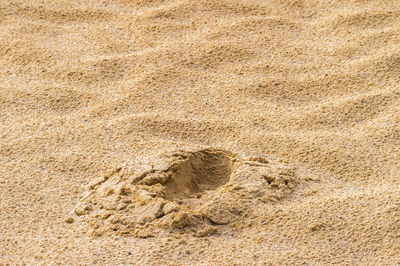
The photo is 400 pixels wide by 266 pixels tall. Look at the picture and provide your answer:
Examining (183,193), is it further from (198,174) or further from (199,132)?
(199,132)

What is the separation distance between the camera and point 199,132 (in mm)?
2461

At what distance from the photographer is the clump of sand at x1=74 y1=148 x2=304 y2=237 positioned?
6.56 ft

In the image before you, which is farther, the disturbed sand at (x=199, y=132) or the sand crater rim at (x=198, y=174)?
the sand crater rim at (x=198, y=174)

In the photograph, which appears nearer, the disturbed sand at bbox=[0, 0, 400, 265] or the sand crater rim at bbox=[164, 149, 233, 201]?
the disturbed sand at bbox=[0, 0, 400, 265]

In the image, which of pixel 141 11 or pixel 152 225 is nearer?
pixel 152 225

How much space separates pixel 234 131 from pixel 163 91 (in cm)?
39

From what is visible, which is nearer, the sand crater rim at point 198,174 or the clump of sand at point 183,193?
the clump of sand at point 183,193

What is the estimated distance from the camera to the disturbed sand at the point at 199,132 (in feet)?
6.45

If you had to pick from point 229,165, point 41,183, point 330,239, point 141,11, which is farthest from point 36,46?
point 330,239

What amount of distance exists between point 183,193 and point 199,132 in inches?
14.1

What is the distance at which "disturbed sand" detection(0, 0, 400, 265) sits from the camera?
1.97 m

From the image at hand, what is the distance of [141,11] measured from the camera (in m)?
3.23

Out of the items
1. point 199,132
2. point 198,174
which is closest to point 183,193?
point 198,174

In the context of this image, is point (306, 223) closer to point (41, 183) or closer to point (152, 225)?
point (152, 225)
